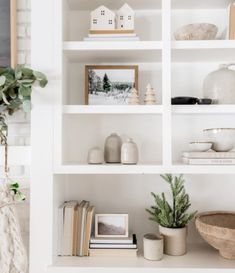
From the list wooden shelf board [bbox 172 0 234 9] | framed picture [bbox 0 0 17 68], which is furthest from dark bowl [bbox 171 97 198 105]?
framed picture [bbox 0 0 17 68]

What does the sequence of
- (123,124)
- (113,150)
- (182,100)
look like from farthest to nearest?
1. (123,124)
2. (113,150)
3. (182,100)

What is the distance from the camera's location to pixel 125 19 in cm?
156

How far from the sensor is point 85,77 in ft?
5.44

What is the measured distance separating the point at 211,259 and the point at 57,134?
94 cm

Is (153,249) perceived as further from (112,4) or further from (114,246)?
(112,4)

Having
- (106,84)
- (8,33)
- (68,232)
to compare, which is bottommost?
(68,232)

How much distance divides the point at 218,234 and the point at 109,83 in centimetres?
90

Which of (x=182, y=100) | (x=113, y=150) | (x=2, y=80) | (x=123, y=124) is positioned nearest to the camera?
(x=2, y=80)

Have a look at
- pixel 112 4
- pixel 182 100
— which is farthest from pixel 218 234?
pixel 112 4

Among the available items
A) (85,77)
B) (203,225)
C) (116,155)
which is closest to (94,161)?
(116,155)

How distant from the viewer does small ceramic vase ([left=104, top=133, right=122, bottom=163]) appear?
1.62 meters

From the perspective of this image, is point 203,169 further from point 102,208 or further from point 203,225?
point 102,208

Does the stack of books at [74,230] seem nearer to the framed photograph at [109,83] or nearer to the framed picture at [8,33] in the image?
the framed photograph at [109,83]

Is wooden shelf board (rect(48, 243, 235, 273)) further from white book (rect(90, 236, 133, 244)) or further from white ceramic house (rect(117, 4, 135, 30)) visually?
white ceramic house (rect(117, 4, 135, 30))
